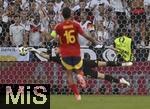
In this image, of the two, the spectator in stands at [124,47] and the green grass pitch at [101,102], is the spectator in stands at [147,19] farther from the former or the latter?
the green grass pitch at [101,102]

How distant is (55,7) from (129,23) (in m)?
2.00

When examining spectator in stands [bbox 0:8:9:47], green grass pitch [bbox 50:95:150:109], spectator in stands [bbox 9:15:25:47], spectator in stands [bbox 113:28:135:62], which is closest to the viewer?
green grass pitch [bbox 50:95:150:109]

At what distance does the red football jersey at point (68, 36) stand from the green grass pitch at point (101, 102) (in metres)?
1.03

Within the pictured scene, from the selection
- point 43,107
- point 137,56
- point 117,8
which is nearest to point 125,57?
A: point 137,56

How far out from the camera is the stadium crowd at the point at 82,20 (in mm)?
12750

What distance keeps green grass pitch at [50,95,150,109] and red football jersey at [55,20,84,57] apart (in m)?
1.03

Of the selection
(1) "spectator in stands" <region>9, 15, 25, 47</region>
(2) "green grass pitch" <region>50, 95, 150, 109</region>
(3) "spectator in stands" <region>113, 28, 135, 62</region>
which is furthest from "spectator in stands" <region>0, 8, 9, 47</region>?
(3) "spectator in stands" <region>113, 28, 135, 62</region>

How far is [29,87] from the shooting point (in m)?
11.8

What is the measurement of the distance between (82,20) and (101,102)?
10.4 ft

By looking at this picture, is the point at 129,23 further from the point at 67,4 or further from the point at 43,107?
the point at 43,107

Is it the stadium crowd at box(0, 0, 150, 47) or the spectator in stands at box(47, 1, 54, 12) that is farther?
the spectator in stands at box(47, 1, 54, 12)

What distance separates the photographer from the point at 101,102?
10.6 m

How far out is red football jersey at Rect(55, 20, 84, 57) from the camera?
9.45 metres

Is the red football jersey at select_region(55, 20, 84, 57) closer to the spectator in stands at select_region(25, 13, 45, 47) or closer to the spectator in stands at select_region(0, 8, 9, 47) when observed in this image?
the spectator in stands at select_region(25, 13, 45, 47)
